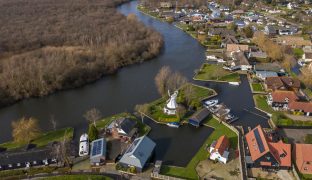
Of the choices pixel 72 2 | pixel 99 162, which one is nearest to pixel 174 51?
pixel 99 162

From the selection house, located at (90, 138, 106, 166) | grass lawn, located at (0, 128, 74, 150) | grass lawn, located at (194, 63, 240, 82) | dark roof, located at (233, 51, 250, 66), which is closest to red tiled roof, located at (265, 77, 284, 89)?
grass lawn, located at (194, 63, 240, 82)

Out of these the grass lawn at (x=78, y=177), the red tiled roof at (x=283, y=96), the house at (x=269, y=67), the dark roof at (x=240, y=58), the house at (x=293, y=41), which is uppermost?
the house at (x=293, y=41)

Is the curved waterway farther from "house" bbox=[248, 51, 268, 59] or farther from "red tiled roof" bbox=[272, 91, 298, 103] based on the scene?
"red tiled roof" bbox=[272, 91, 298, 103]

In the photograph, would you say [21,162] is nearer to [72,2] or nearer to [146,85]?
[146,85]

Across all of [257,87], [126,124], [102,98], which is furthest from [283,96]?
[102,98]

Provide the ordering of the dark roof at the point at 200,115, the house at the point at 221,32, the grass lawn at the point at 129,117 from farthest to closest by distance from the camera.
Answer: the house at the point at 221,32, the dark roof at the point at 200,115, the grass lawn at the point at 129,117

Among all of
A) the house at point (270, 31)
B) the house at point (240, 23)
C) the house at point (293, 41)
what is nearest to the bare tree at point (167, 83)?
the house at point (293, 41)

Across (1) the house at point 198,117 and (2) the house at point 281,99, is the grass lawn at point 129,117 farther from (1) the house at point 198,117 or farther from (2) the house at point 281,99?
(2) the house at point 281,99
